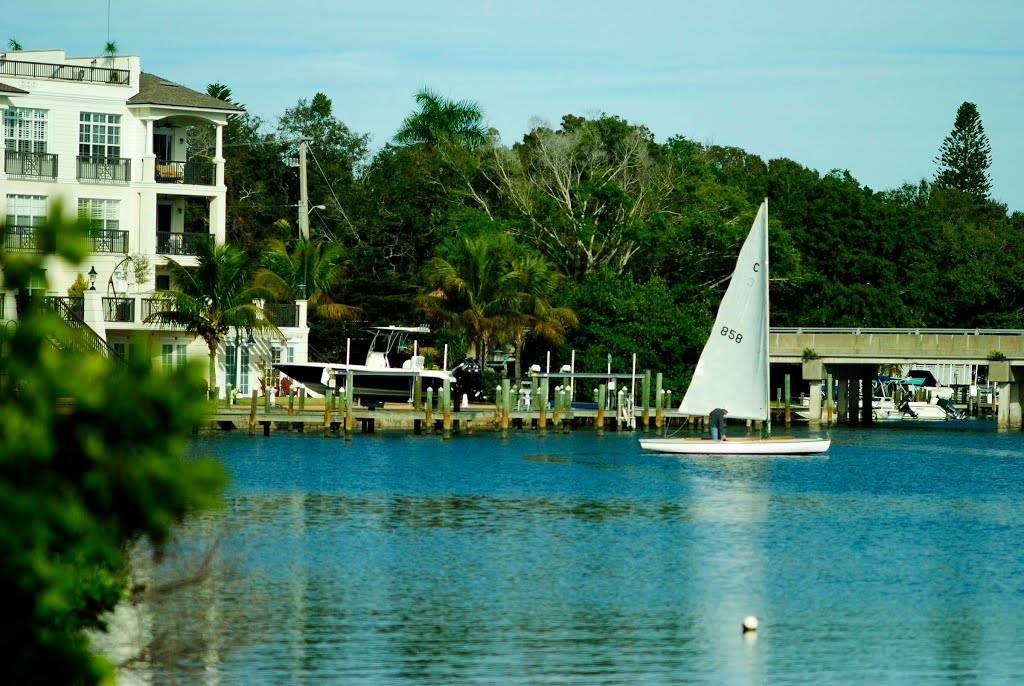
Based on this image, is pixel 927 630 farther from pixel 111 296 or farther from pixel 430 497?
pixel 111 296

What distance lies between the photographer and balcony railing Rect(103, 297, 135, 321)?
185 ft

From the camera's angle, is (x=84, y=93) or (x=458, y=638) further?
(x=84, y=93)

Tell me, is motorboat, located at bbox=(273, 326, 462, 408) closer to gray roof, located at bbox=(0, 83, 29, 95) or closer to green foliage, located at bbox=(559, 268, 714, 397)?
green foliage, located at bbox=(559, 268, 714, 397)

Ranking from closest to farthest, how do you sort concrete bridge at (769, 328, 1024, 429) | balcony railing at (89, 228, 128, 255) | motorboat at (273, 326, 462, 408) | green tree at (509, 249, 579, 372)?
balcony railing at (89, 228, 128, 255)
motorboat at (273, 326, 462, 408)
green tree at (509, 249, 579, 372)
concrete bridge at (769, 328, 1024, 429)

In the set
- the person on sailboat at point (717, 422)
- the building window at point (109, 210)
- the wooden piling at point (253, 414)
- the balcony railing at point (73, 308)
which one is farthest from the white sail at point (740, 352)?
the building window at point (109, 210)

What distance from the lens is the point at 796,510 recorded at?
38812 mm

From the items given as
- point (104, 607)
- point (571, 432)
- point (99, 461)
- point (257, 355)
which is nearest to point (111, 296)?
point (257, 355)

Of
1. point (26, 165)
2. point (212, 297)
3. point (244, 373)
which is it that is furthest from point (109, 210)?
point (244, 373)

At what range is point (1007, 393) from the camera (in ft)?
250

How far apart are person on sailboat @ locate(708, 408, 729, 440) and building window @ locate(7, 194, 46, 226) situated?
91.6 feet

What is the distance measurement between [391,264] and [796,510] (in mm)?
44107

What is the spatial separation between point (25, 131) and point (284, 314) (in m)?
13.1

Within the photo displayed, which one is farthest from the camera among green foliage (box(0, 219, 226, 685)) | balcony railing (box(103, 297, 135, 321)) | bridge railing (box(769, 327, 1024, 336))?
bridge railing (box(769, 327, 1024, 336))

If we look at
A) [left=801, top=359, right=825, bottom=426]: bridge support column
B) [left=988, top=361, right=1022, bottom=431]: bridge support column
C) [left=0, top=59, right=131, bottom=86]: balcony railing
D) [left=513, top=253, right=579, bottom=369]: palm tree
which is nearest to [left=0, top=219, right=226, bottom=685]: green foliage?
[left=0, top=59, right=131, bottom=86]: balcony railing
